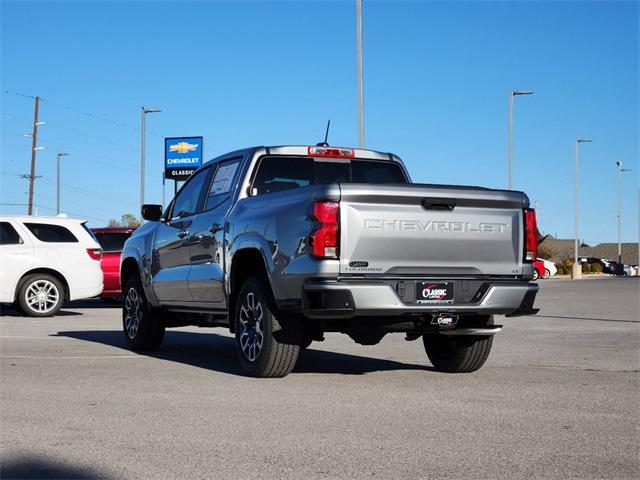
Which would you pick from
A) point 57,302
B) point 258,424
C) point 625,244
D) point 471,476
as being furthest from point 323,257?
point 625,244

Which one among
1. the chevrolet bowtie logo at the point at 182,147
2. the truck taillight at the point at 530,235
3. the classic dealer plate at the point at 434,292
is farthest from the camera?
the chevrolet bowtie logo at the point at 182,147

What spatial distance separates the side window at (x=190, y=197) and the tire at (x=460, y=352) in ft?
9.33

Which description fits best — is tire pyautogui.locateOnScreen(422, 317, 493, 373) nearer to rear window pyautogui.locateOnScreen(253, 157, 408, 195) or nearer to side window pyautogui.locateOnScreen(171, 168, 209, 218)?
rear window pyautogui.locateOnScreen(253, 157, 408, 195)

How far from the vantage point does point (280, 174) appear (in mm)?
9266

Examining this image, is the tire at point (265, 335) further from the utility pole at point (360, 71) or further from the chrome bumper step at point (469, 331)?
the utility pole at point (360, 71)

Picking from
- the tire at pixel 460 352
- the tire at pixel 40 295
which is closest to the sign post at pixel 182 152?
the tire at pixel 40 295

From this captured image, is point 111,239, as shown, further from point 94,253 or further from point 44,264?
point 44,264

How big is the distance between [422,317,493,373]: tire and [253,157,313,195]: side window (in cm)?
193

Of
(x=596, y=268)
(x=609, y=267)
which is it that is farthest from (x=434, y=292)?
(x=609, y=267)

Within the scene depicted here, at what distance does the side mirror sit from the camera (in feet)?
34.8

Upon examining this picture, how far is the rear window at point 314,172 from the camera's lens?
363 inches

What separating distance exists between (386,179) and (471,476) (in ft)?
17.7

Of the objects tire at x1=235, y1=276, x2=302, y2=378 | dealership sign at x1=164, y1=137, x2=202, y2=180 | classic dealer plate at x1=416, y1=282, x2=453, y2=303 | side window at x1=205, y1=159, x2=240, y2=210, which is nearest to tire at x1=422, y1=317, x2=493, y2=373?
classic dealer plate at x1=416, y1=282, x2=453, y2=303

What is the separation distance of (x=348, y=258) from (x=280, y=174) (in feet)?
6.81
